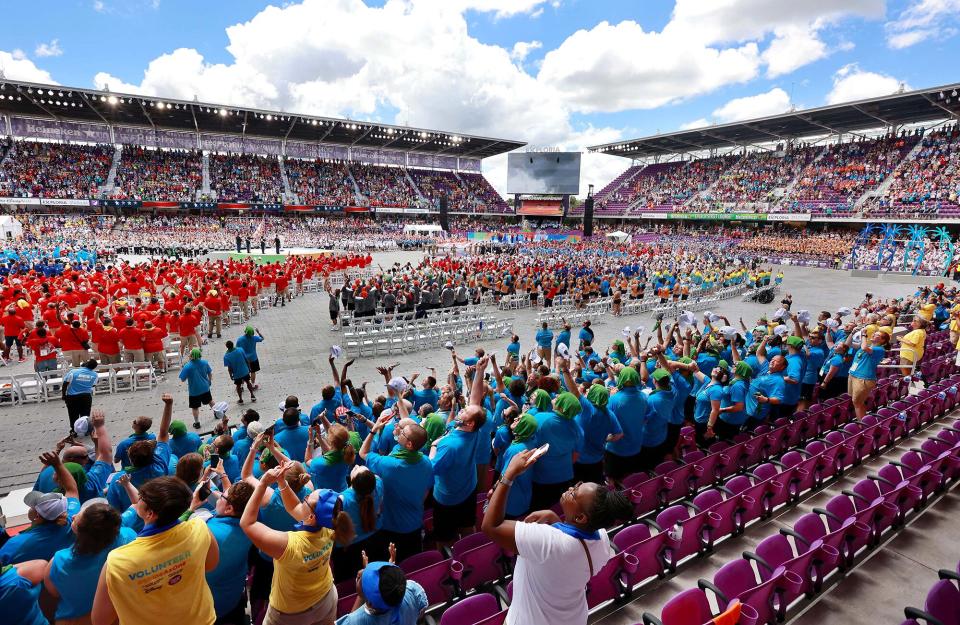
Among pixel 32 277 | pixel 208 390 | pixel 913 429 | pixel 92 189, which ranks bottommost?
pixel 913 429

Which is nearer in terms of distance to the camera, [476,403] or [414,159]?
[476,403]

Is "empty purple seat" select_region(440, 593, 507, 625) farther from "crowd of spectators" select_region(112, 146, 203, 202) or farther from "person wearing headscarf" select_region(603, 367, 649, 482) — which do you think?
"crowd of spectators" select_region(112, 146, 203, 202)

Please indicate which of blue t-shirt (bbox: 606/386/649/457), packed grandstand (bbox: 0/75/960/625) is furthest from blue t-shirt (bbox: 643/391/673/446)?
blue t-shirt (bbox: 606/386/649/457)

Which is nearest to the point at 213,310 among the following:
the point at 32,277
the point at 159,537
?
the point at 32,277

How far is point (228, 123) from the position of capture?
48969 millimetres

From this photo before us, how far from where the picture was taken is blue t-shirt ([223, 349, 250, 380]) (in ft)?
31.1

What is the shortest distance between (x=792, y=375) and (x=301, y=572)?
7.12m

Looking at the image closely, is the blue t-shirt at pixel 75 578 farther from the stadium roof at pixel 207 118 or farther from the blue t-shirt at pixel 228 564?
the stadium roof at pixel 207 118

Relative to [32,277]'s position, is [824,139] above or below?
above

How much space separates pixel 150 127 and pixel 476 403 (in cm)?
6203

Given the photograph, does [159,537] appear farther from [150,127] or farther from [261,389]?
[150,127]

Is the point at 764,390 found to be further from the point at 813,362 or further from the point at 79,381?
the point at 79,381

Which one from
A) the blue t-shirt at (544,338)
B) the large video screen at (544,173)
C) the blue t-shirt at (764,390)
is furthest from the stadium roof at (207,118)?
the blue t-shirt at (764,390)

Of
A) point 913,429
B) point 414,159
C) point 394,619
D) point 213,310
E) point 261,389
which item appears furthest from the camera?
point 414,159
